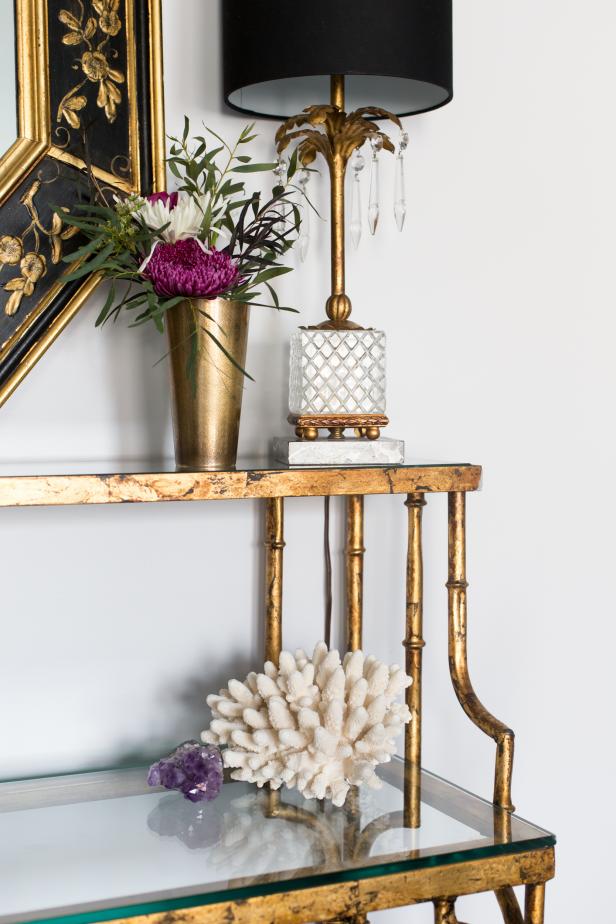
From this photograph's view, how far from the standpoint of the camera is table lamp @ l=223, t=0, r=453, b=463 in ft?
3.18

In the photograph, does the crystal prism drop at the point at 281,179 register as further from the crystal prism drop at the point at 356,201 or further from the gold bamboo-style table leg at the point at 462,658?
the gold bamboo-style table leg at the point at 462,658

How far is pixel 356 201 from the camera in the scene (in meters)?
1.11

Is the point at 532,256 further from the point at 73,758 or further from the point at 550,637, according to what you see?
the point at 73,758

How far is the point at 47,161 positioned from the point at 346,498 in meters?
0.46

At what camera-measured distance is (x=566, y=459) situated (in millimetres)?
1282

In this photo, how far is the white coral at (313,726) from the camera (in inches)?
37.8

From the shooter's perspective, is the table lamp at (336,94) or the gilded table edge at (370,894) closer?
the gilded table edge at (370,894)

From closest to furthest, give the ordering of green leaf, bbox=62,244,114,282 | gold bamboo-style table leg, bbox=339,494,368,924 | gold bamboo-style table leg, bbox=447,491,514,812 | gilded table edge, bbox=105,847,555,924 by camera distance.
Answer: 1. gilded table edge, bbox=105,847,555,924
2. green leaf, bbox=62,244,114,282
3. gold bamboo-style table leg, bbox=447,491,514,812
4. gold bamboo-style table leg, bbox=339,494,368,924

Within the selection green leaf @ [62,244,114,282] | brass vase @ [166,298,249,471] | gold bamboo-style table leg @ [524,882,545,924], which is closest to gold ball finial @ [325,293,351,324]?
brass vase @ [166,298,249,471]

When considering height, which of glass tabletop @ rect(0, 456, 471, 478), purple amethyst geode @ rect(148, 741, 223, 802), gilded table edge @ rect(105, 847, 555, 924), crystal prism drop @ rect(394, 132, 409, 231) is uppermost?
crystal prism drop @ rect(394, 132, 409, 231)

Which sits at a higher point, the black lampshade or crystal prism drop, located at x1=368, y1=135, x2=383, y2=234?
the black lampshade

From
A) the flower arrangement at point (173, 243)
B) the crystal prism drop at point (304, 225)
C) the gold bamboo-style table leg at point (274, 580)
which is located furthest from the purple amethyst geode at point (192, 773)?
the crystal prism drop at point (304, 225)

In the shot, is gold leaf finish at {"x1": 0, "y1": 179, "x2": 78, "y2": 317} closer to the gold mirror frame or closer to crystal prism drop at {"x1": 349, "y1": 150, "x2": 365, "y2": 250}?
the gold mirror frame

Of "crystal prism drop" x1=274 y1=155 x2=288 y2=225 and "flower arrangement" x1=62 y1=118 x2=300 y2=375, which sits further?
"crystal prism drop" x1=274 y1=155 x2=288 y2=225
